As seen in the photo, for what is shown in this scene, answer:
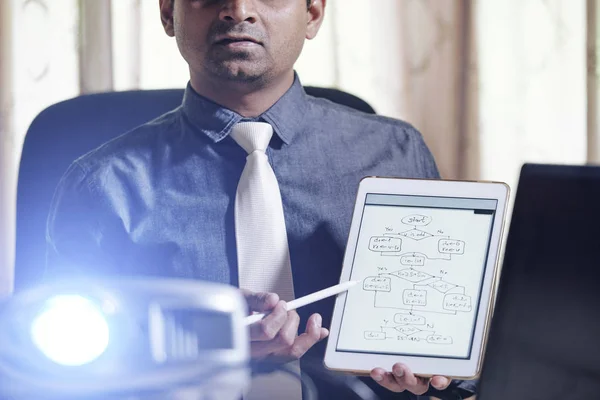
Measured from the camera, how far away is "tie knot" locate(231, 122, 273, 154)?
3.53 ft

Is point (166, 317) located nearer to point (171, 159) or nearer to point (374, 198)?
point (374, 198)

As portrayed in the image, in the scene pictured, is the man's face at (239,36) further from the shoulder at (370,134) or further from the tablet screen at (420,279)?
the tablet screen at (420,279)

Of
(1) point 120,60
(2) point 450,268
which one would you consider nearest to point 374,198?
(2) point 450,268

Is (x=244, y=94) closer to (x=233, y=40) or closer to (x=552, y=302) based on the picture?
(x=233, y=40)

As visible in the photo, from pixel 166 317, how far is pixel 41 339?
83 millimetres

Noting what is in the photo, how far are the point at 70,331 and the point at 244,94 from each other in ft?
2.35

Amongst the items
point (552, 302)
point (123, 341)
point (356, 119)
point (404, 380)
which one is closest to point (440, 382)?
point (404, 380)

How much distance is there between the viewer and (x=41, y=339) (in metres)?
0.49

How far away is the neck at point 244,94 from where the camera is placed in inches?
45.3

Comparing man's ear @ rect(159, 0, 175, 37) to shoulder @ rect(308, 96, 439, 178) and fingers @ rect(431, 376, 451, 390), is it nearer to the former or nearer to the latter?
shoulder @ rect(308, 96, 439, 178)

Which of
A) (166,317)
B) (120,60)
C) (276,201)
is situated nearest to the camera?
(166,317)

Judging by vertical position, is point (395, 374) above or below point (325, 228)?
below

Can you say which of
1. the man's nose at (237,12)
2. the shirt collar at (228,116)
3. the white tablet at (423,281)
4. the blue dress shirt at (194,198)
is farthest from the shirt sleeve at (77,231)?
the white tablet at (423,281)

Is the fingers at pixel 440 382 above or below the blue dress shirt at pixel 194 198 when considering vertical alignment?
below
